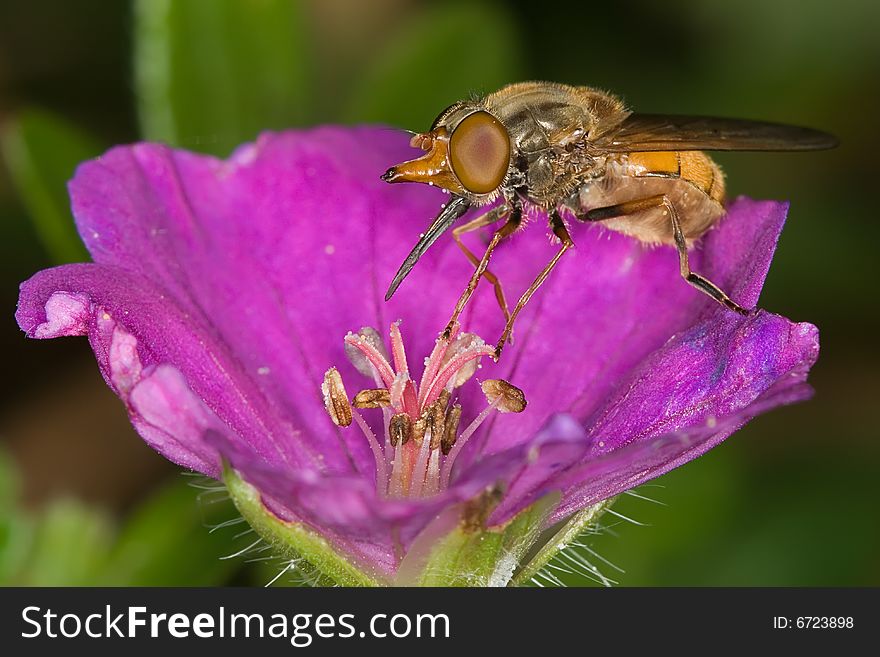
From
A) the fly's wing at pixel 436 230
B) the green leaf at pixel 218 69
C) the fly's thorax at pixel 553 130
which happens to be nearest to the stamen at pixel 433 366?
the fly's wing at pixel 436 230

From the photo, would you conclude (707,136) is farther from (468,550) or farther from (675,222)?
(468,550)

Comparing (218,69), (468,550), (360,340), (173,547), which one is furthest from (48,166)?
(468,550)

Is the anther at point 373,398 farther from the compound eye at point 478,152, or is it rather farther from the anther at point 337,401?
the compound eye at point 478,152

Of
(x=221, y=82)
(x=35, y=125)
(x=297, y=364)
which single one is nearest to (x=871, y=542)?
(x=297, y=364)

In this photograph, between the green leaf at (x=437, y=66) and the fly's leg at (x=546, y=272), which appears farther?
the green leaf at (x=437, y=66)

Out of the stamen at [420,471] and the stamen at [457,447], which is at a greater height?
the stamen at [457,447]

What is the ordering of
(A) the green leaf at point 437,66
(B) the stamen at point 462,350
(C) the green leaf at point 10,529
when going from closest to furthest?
1. (B) the stamen at point 462,350
2. (C) the green leaf at point 10,529
3. (A) the green leaf at point 437,66

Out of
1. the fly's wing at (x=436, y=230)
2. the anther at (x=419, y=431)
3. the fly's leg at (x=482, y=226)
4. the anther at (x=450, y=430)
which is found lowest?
the anther at (x=419, y=431)
